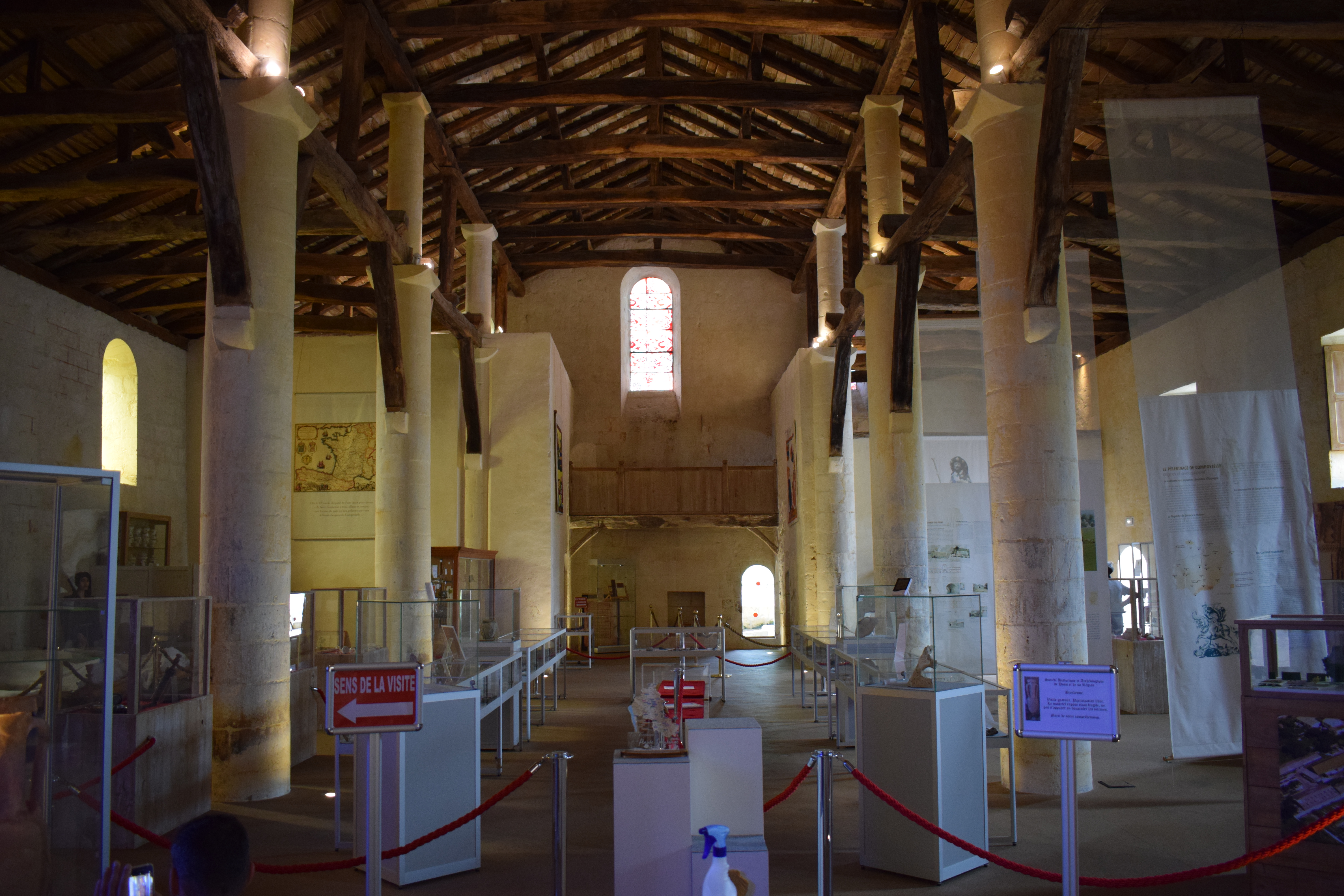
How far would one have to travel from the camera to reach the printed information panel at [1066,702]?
349 centimetres

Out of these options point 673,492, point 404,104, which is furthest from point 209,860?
point 673,492

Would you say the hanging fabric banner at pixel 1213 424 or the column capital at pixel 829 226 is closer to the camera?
the hanging fabric banner at pixel 1213 424

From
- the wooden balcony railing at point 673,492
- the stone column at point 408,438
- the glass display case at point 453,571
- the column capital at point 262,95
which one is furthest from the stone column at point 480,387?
the column capital at point 262,95

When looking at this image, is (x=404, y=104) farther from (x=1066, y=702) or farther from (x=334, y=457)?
(x=1066, y=702)

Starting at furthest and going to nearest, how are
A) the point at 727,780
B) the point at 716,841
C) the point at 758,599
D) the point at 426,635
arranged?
the point at 758,599 < the point at 426,635 < the point at 727,780 < the point at 716,841

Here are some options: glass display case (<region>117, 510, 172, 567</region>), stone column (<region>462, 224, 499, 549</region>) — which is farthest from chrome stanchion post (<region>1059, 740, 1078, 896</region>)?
glass display case (<region>117, 510, 172, 567</region>)

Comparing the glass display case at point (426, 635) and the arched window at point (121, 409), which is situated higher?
the arched window at point (121, 409)

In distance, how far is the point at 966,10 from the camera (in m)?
10.8

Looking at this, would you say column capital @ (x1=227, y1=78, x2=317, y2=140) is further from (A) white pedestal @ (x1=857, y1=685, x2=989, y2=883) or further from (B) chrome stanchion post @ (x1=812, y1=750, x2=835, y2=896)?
(B) chrome stanchion post @ (x1=812, y1=750, x2=835, y2=896)

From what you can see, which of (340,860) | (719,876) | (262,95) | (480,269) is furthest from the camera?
(480,269)

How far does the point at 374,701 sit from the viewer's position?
3.27m

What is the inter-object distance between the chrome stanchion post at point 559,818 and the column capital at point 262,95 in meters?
5.69

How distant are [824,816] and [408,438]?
8.62 meters

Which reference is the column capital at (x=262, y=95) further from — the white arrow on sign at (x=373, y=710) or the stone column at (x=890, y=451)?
the stone column at (x=890, y=451)
